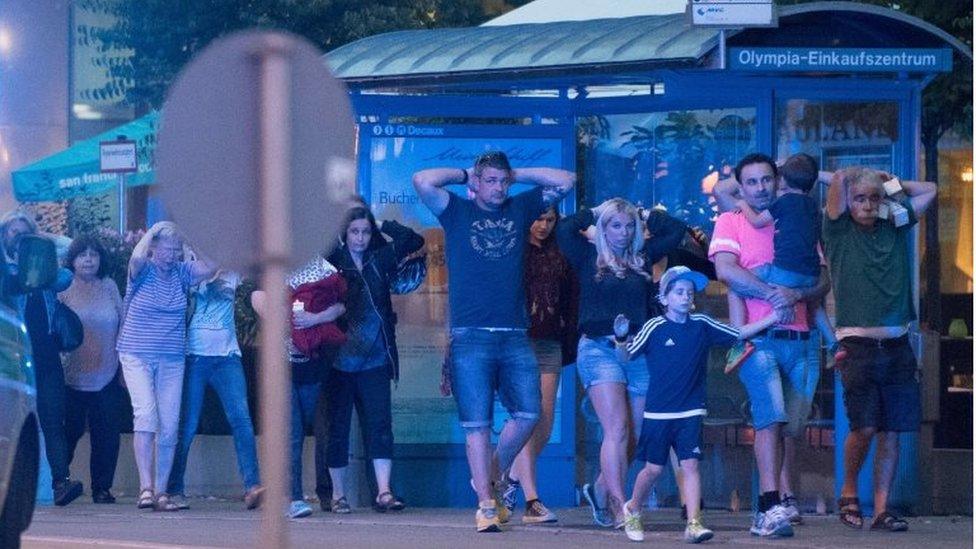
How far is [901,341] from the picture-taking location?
35.2 ft

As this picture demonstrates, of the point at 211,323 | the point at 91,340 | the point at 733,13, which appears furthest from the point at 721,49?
the point at 91,340

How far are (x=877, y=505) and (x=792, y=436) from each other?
558 mm

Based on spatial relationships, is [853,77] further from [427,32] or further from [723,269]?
[427,32]

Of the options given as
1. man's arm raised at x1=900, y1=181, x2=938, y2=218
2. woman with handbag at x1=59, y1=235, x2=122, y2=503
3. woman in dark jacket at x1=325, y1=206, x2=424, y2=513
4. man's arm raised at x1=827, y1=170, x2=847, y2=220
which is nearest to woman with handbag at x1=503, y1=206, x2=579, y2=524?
woman in dark jacket at x1=325, y1=206, x2=424, y2=513

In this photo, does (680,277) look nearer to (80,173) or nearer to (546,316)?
(546,316)

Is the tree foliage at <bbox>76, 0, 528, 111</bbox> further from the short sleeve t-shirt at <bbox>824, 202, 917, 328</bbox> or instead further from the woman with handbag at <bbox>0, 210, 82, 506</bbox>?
the short sleeve t-shirt at <bbox>824, 202, 917, 328</bbox>

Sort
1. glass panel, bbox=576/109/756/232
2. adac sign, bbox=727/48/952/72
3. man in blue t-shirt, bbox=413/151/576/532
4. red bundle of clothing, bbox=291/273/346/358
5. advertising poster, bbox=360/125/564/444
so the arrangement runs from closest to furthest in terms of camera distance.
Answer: man in blue t-shirt, bbox=413/151/576/532 → adac sign, bbox=727/48/952/72 → red bundle of clothing, bbox=291/273/346/358 → advertising poster, bbox=360/125/564/444 → glass panel, bbox=576/109/756/232

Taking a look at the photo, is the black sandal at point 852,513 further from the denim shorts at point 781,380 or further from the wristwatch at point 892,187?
the wristwatch at point 892,187

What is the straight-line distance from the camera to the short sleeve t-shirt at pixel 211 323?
12.6 m

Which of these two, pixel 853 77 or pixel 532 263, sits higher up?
pixel 853 77

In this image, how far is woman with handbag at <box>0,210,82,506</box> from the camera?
12.8m

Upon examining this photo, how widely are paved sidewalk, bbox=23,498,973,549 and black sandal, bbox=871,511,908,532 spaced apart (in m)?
0.06

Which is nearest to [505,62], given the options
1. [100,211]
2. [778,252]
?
[778,252]

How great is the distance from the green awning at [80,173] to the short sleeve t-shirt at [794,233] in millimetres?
12564
